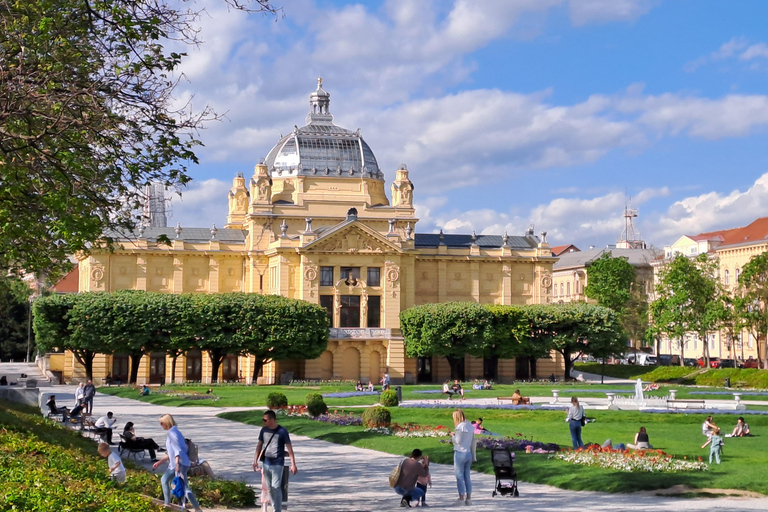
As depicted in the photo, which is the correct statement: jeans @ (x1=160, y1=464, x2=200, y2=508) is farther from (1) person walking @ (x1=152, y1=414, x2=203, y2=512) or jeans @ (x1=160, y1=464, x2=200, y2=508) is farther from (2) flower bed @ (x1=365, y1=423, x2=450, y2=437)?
(2) flower bed @ (x1=365, y1=423, x2=450, y2=437)

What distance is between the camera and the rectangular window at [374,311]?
Result: 94.1m

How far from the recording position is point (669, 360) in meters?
118

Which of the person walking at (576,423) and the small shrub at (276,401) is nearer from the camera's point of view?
the person walking at (576,423)

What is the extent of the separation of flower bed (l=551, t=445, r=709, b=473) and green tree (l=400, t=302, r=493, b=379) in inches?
2254

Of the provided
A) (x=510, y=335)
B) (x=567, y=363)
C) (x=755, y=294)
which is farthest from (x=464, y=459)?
(x=755, y=294)

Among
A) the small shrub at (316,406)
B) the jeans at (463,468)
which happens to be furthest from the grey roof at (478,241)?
the jeans at (463,468)

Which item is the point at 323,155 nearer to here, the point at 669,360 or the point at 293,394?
the point at 293,394

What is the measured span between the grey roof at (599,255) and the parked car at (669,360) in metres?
19.2

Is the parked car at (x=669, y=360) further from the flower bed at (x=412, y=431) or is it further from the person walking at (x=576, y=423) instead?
the person walking at (x=576, y=423)

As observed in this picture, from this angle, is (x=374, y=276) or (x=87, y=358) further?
(x=374, y=276)

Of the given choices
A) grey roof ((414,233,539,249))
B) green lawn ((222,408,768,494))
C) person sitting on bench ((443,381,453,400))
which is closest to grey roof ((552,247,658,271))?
grey roof ((414,233,539,249))

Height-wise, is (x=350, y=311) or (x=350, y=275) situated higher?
(x=350, y=275)

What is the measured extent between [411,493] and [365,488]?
2.78 meters

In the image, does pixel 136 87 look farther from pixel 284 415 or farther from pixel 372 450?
pixel 284 415
